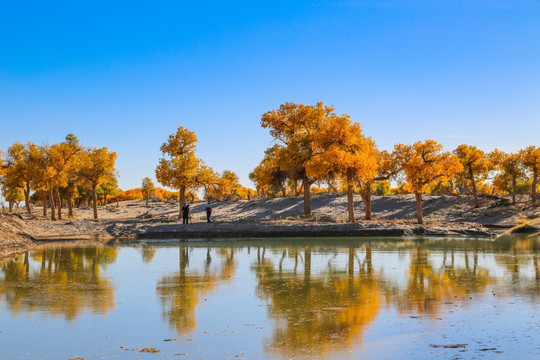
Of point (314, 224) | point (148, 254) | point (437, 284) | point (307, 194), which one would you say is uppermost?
point (307, 194)

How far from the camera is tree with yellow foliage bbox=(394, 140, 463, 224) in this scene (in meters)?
37.7

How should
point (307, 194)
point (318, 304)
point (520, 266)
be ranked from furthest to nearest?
point (307, 194) → point (520, 266) → point (318, 304)

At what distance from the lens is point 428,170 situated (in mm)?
37562

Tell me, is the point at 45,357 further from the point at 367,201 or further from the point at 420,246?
the point at 367,201

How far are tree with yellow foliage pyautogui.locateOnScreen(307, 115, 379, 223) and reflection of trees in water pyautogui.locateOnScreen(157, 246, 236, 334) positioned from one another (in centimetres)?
1631

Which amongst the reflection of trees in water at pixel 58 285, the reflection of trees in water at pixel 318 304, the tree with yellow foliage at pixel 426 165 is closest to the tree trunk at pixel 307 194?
the tree with yellow foliage at pixel 426 165

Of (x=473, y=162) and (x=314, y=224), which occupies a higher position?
(x=473, y=162)

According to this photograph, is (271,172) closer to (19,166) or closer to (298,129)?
(298,129)

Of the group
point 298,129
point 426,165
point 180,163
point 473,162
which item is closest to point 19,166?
point 180,163

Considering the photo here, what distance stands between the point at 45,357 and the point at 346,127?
31.4 meters

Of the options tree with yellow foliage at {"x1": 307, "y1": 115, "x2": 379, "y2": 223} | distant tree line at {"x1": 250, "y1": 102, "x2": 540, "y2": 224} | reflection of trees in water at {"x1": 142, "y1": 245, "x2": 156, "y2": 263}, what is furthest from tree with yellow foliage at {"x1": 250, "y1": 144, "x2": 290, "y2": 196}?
reflection of trees in water at {"x1": 142, "y1": 245, "x2": 156, "y2": 263}

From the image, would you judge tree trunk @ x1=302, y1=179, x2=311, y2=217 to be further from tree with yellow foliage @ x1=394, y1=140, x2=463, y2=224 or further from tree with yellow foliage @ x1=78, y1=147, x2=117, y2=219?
tree with yellow foliage @ x1=78, y1=147, x2=117, y2=219

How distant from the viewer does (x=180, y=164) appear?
44156 millimetres

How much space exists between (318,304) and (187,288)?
162 inches
